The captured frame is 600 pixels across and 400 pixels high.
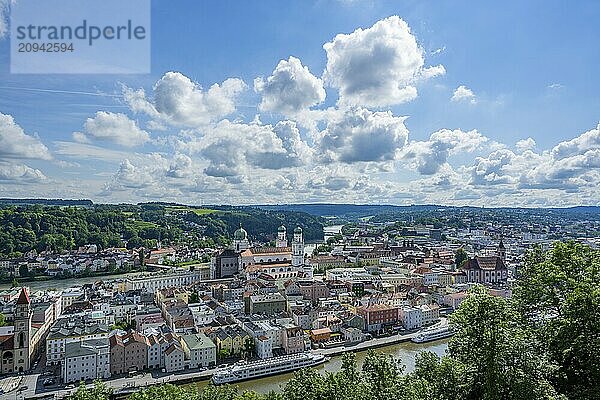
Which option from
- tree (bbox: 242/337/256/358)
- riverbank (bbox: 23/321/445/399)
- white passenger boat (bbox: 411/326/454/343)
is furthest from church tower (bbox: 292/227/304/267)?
tree (bbox: 242/337/256/358)

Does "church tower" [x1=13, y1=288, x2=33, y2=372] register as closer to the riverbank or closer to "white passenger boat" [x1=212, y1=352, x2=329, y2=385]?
the riverbank

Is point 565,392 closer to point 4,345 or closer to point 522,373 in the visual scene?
point 522,373

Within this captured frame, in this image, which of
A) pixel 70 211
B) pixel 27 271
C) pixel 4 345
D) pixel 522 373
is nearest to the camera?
pixel 522 373

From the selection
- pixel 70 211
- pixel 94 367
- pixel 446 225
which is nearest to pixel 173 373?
pixel 94 367

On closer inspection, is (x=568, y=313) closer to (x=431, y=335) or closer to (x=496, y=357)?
(x=496, y=357)

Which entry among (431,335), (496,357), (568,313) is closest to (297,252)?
(431,335)

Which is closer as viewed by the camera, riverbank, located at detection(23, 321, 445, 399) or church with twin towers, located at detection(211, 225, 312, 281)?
riverbank, located at detection(23, 321, 445, 399)

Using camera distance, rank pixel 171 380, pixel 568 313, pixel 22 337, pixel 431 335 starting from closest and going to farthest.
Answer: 1. pixel 568 313
2. pixel 171 380
3. pixel 22 337
4. pixel 431 335
